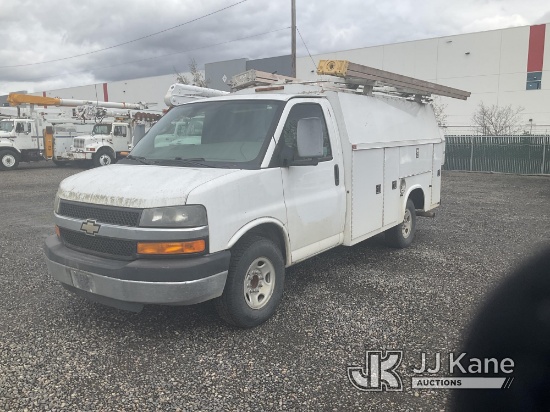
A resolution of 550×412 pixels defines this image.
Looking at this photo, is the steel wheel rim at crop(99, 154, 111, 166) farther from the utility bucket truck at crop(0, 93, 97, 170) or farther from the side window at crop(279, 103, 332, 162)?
the side window at crop(279, 103, 332, 162)

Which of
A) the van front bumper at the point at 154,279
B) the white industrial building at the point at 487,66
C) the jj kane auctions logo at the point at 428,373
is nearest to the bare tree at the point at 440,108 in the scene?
the white industrial building at the point at 487,66

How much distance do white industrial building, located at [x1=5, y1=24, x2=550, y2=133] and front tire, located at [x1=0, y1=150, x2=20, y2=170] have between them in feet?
35.0

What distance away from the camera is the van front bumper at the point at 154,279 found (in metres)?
3.37

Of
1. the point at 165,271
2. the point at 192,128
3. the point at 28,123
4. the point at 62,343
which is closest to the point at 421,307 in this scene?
the point at 165,271

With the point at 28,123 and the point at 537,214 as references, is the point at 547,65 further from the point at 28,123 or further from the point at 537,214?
the point at 28,123

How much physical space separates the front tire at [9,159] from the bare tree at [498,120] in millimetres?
27559

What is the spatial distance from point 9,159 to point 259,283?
2162 centimetres

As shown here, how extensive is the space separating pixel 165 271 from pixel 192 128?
1.82 meters

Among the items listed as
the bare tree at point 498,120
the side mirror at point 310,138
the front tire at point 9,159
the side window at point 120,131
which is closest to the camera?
the side mirror at point 310,138

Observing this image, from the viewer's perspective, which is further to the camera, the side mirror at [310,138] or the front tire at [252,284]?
the side mirror at [310,138]

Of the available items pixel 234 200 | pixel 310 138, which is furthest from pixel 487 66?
pixel 234 200

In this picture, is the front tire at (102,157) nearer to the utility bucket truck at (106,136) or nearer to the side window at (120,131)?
the utility bucket truck at (106,136)

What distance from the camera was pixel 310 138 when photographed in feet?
13.9

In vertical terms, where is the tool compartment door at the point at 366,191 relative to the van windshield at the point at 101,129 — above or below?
below
